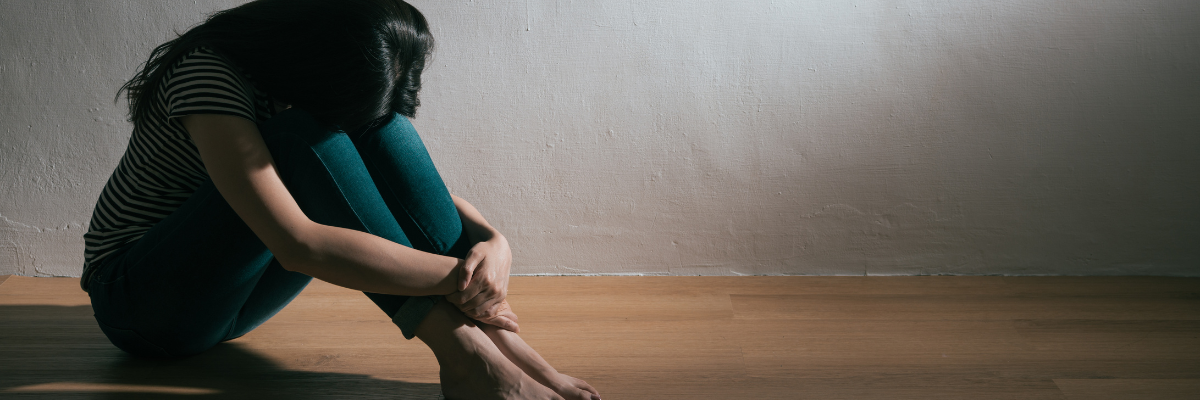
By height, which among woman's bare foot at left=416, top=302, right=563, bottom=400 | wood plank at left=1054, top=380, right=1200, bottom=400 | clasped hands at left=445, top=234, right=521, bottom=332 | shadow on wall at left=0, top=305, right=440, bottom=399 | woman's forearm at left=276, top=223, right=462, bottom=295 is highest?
woman's forearm at left=276, top=223, right=462, bottom=295

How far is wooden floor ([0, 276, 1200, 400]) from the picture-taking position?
3.70 feet

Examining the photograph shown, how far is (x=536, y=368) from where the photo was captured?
39.6 inches

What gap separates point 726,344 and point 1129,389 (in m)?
0.63

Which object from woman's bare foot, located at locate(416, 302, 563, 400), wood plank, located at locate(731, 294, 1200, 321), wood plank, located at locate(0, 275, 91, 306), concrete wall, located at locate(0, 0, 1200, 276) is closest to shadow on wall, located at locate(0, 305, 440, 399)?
woman's bare foot, located at locate(416, 302, 563, 400)

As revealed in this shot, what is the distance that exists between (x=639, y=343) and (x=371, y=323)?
53 centimetres

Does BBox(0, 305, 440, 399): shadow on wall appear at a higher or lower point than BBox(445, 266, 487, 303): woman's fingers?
lower

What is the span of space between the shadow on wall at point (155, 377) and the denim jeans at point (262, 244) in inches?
3.0

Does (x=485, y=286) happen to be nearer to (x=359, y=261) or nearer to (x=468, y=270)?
(x=468, y=270)

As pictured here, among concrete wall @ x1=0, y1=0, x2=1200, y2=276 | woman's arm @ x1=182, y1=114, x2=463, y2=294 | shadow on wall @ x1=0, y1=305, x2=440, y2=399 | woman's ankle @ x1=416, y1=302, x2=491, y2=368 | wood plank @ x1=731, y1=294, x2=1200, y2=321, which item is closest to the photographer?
woman's arm @ x1=182, y1=114, x2=463, y2=294

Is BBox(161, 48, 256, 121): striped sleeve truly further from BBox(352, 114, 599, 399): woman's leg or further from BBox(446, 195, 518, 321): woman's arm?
BBox(446, 195, 518, 321): woman's arm

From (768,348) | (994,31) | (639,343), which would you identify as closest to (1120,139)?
(994,31)

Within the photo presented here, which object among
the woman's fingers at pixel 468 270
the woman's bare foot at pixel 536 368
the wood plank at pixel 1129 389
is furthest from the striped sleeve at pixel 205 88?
the wood plank at pixel 1129 389

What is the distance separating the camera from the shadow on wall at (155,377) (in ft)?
3.53

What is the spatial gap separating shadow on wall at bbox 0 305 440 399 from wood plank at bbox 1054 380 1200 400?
990 mm
